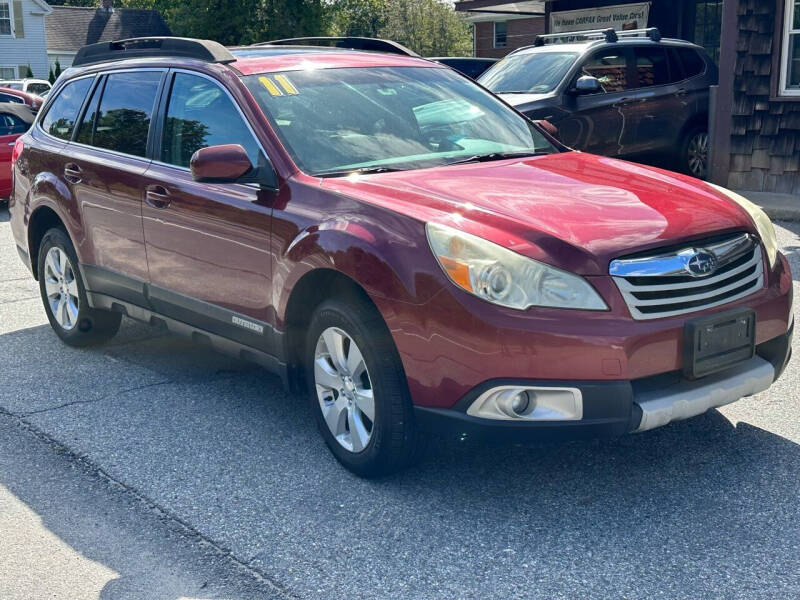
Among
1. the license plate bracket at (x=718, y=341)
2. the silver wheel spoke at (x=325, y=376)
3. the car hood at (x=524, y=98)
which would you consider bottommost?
the silver wheel spoke at (x=325, y=376)

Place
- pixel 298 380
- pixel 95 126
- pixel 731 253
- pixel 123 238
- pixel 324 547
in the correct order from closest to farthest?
pixel 324 547, pixel 731 253, pixel 298 380, pixel 123 238, pixel 95 126

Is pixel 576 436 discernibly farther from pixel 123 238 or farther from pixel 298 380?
pixel 123 238

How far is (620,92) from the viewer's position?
12.0 metres

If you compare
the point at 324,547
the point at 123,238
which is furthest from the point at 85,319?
the point at 324,547

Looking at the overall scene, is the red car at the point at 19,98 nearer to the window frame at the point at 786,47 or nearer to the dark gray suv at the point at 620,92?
the dark gray suv at the point at 620,92

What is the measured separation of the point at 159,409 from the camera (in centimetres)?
539

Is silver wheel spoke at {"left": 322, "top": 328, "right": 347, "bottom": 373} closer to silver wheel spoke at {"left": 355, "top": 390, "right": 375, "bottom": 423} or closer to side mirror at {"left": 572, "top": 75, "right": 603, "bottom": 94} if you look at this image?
silver wheel spoke at {"left": 355, "top": 390, "right": 375, "bottom": 423}

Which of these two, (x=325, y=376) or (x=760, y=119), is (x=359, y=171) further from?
(x=760, y=119)

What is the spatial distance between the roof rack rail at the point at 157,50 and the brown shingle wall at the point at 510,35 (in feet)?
98.3

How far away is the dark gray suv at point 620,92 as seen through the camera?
37.7ft

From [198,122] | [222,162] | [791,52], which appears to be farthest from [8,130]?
[222,162]

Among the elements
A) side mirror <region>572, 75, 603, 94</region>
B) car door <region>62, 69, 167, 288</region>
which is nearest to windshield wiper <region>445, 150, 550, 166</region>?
car door <region>62, 69, 167, 288</region>

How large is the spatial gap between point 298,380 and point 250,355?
354 mm

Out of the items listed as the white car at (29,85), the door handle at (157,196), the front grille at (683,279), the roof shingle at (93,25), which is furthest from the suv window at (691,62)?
the roof shingle at (93,25)
